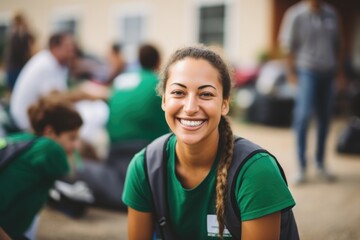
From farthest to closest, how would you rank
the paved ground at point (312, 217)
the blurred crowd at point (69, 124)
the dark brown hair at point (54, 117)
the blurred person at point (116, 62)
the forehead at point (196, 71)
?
the blurred person at point (116, 62) → the paved ground at point (312, 217) → the dark brown hair at point (54, 117) → the blurred crowd at point (69, 124) → the forehead at point (196, 71)

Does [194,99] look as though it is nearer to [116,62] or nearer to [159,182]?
[159,182]

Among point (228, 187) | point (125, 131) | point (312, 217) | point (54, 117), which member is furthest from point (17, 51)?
point (228, 187)

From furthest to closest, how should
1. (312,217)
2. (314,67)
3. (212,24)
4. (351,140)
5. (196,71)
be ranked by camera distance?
1. (212,24)
2. (351,140)
3. (314,67)
4. (312,217)
5. (196,71)

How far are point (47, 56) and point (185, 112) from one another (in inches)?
127

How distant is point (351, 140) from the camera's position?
224 inches

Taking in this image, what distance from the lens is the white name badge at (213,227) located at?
1.90 m

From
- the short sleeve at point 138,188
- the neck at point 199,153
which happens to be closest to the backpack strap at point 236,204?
the neck at point 199,153

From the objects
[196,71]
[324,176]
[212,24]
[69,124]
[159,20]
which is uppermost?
[159,20]

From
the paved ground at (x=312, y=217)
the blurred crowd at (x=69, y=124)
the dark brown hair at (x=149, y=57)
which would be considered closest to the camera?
the blurred crowd at (x=69, y=124)

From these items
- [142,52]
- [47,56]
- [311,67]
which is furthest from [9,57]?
[311,67]

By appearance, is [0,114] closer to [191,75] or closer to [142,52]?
[142,52]

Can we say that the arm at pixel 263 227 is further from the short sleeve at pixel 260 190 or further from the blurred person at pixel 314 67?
the blurred person at pixel 314 67

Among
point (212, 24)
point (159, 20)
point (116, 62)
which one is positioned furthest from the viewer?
point (159, 20)

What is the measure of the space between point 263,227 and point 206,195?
0.90 ft
